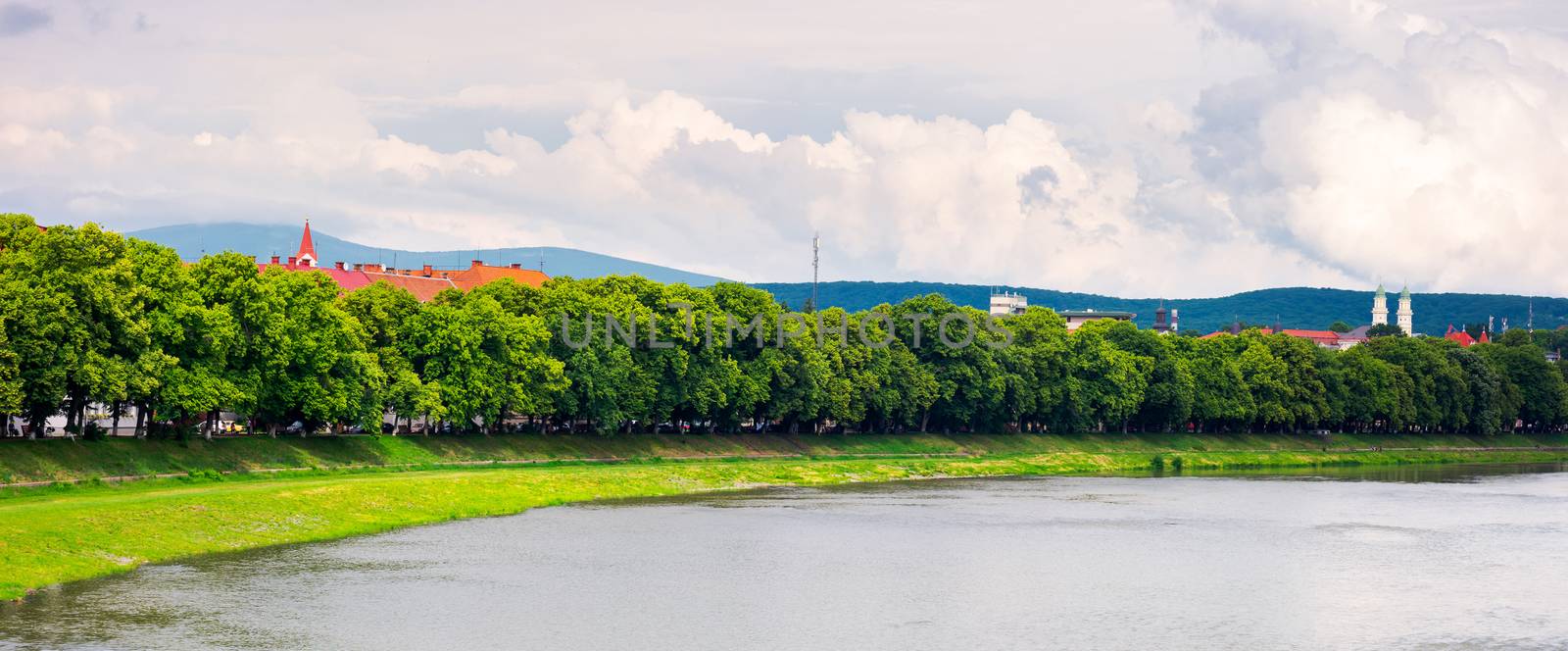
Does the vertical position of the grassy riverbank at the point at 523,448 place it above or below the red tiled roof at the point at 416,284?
below

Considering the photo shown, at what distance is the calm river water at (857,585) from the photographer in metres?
47.9

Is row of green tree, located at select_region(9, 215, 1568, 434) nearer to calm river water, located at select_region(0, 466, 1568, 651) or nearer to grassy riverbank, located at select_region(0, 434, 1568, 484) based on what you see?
grassy riverbank, located at select_region(0, 434, 1568, 484)

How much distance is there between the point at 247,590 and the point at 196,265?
137ft

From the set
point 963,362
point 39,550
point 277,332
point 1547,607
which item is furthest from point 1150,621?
point 963,362

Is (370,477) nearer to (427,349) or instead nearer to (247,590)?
(427,349)

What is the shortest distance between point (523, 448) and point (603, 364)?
27.1ft

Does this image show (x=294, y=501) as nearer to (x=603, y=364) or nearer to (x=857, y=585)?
(x=857, y=585)

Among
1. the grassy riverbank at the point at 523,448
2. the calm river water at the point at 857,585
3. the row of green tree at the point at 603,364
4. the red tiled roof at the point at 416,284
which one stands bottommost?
the calm river water at the point at 857,585

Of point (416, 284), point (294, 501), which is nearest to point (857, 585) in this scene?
point (294, 501)

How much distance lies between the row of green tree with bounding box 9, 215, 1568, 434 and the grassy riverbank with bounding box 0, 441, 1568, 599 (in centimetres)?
585

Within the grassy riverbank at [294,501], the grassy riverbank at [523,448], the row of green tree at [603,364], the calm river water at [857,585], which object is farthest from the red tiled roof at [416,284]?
the calm river water at [857,585]

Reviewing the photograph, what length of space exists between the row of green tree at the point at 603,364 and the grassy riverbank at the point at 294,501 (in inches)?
230

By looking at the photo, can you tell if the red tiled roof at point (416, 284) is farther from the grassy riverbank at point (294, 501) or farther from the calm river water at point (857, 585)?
the calm river water at point (857, 585)

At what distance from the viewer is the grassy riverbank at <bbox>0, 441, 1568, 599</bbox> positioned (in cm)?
5794
